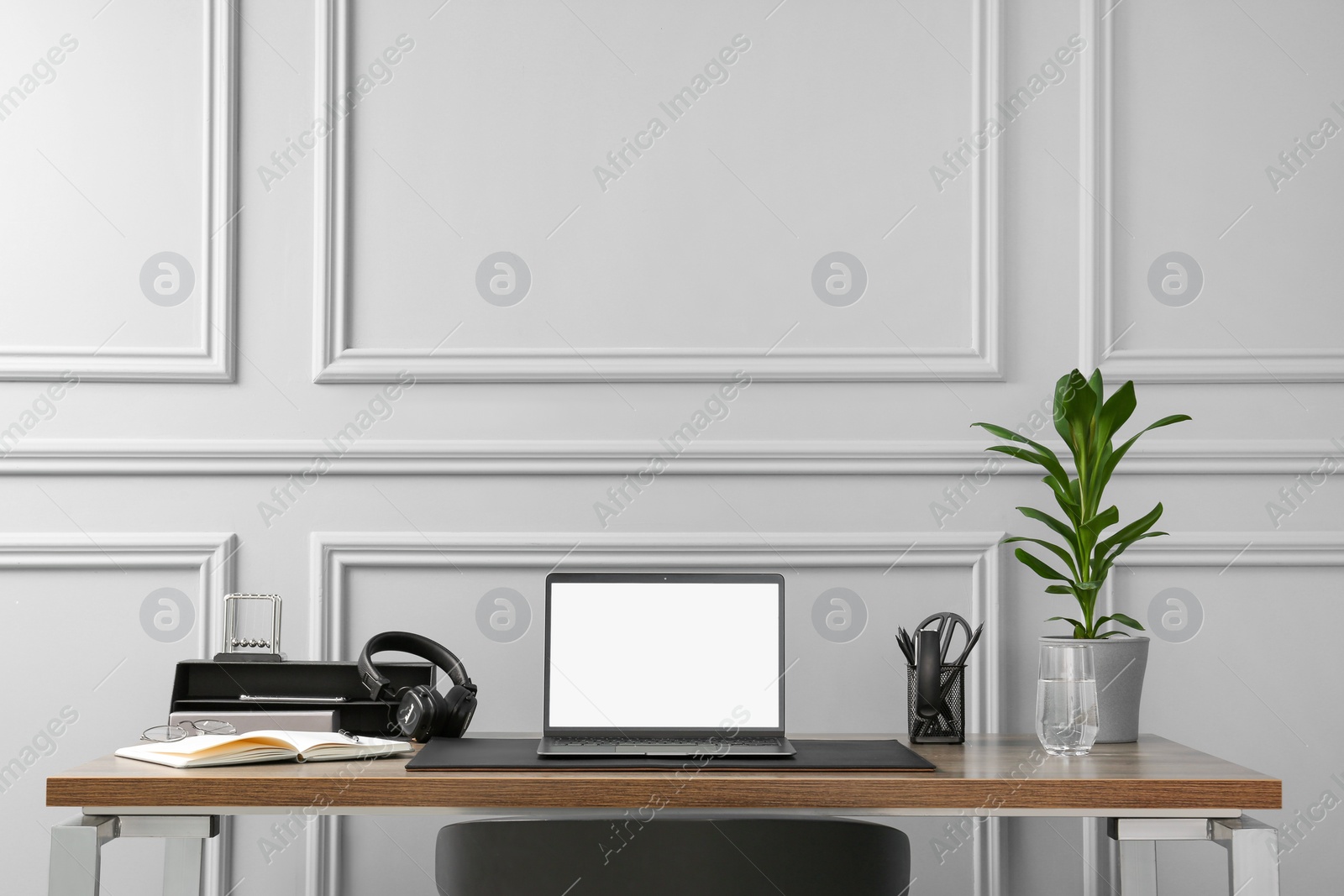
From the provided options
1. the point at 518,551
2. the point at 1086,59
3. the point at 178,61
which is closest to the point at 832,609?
the point at 518,551

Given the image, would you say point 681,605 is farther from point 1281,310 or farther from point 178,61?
point 178,61

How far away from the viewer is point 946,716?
5.13 feet

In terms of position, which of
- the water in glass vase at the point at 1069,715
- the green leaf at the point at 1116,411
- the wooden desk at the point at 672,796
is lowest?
the wooden desk at the point at 672,796

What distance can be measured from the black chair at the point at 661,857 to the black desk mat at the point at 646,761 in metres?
0.14

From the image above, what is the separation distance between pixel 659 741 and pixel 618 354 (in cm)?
72

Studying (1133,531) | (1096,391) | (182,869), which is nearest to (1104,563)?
(1133,531)

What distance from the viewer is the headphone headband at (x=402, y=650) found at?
1518 millimetres

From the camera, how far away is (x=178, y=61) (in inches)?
74.9

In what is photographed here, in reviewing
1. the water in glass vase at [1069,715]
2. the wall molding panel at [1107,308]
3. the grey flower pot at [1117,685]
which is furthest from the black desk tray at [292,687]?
the wall molding panel at [1107,308]

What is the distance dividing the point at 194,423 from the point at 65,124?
626 millimetres

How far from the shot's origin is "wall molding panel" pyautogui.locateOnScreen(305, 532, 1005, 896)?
1845 millimetres

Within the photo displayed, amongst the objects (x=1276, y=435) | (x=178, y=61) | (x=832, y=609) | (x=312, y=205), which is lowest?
(x=832, y=609)

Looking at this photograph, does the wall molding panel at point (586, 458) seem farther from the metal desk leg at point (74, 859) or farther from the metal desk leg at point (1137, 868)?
the metal desk leg at point (74, 859)

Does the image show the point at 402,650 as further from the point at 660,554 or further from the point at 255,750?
the point at 660,554
